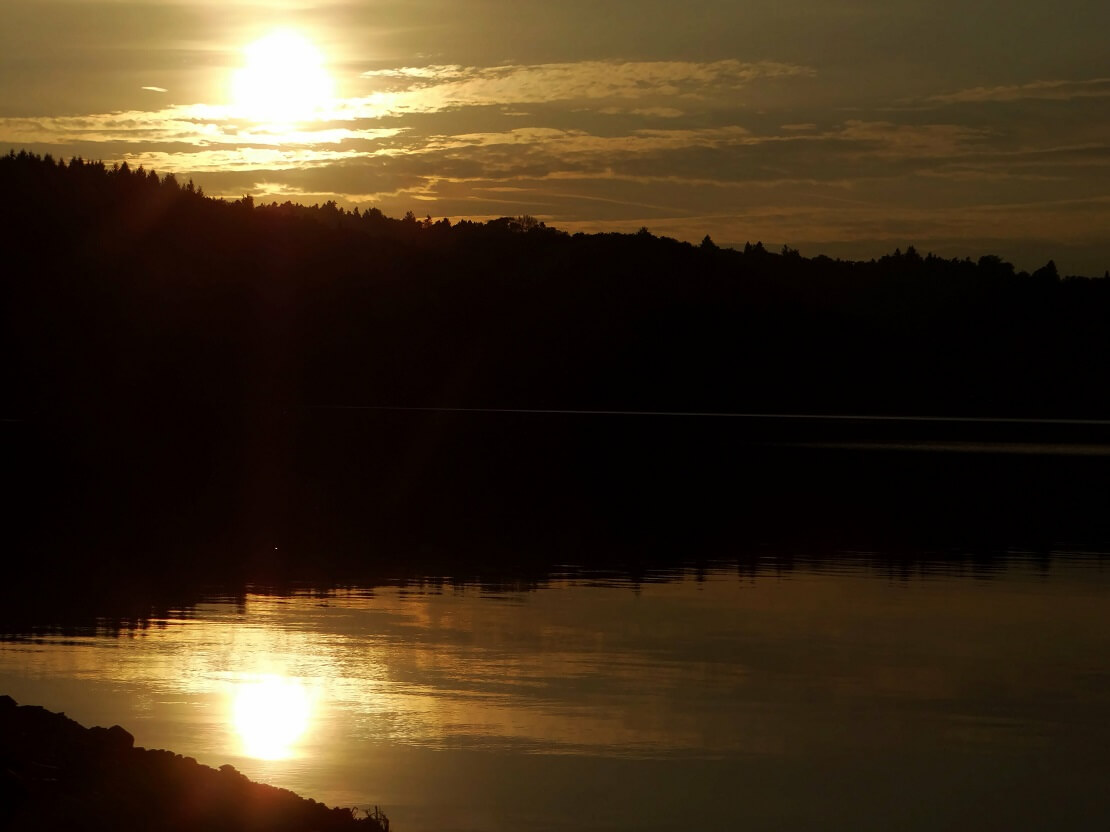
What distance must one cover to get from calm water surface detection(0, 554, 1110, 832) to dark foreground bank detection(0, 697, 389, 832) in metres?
1.15

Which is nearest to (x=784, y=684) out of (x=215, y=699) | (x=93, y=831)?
(x=215, y=699)

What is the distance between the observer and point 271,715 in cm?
1573

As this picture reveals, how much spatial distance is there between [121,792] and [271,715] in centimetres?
454

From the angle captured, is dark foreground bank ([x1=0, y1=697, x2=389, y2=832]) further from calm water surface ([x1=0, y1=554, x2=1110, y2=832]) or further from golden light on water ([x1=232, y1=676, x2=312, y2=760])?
golden light on water ([x1=232, y1=676, x2=312, y2=760])

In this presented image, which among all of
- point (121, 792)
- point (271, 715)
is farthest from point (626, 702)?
point (121, 792)

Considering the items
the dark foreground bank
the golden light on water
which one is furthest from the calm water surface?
the dark foreground bank

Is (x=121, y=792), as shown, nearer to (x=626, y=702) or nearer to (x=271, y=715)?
(x=271, y=715)

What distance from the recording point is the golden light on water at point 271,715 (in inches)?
570

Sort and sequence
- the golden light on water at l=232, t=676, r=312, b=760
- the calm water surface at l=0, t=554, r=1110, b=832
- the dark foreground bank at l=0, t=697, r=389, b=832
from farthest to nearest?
the golden light on water at l=232, t=676, r=312, b=760 < the calm water surface at l=0, t=554, r=1110, b=832 < the dark foreground bank at l=0, t=697, r=389, b=832

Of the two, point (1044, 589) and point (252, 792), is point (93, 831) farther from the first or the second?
point (1044, 589)

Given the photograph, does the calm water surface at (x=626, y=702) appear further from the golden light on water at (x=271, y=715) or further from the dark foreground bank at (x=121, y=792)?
the dark foreground bank at (x=121, y=792)

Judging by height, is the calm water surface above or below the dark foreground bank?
below

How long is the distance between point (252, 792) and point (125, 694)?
5.07 metres

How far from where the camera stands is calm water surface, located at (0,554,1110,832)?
1334cm
